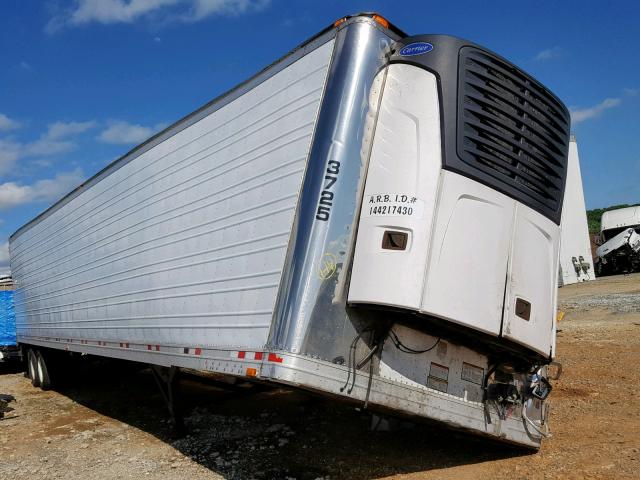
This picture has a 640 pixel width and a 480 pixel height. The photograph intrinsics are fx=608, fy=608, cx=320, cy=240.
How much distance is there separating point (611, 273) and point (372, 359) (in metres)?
19.4

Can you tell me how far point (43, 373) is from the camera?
11.9 m

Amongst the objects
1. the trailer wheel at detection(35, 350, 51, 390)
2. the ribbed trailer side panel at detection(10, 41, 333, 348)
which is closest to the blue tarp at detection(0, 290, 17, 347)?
the trailer wheel at detection(35, 350, 51, 390)

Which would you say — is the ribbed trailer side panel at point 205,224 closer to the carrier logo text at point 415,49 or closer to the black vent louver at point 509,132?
the carrier logo text at point 415,49

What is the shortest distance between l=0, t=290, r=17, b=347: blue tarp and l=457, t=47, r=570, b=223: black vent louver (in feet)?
43.7

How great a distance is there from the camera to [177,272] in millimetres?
5855

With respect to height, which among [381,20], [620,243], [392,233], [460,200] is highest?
[620,243]

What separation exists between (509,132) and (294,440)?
3.89 meters

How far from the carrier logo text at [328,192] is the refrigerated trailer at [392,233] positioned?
11 millimetres

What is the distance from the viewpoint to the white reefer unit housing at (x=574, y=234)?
14.8 m

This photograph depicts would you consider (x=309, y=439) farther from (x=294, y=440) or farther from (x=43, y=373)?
(x=43, y=373)

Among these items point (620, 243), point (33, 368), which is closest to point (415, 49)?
point (33, 368)

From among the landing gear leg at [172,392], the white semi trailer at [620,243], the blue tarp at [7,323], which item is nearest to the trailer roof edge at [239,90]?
the landing gear leg at [172,392]

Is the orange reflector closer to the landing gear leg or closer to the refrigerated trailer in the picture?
the refrigerated trailer

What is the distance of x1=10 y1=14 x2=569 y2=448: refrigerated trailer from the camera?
407cm
